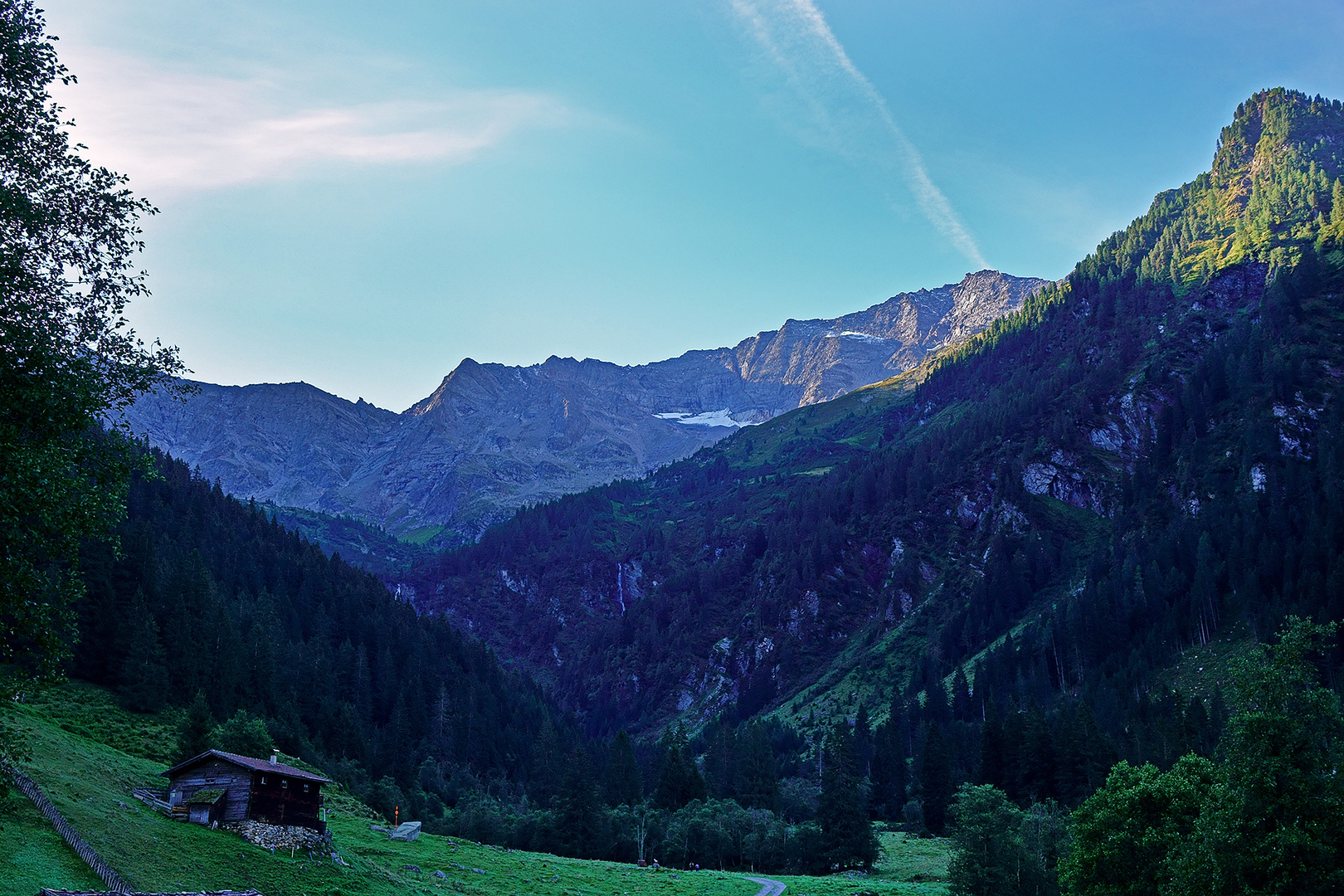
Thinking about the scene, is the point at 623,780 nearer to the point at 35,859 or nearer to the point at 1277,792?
the point at 35,859

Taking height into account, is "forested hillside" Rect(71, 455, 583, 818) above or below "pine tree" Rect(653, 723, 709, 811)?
above

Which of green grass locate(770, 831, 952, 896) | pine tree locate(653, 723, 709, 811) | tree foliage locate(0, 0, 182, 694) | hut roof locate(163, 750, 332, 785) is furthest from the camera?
pine tree locate(653, 723, 709, 811)

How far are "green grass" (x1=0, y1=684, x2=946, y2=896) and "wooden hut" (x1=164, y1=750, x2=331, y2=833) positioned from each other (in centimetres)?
230

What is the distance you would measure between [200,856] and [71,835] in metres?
9.19

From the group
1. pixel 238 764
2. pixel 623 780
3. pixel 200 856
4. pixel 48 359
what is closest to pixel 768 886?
pixel 238 764

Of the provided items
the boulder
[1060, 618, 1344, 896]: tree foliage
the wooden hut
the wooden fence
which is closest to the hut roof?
the wooden hut

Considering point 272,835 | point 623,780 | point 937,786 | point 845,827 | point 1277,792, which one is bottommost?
point 623,780

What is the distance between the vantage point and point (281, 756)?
9969 centimetres

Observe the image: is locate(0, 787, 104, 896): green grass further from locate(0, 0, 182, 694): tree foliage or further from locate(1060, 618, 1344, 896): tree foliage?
locate(1060, 618, 1344, 896): tree foliage

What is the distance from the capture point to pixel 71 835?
150 ft

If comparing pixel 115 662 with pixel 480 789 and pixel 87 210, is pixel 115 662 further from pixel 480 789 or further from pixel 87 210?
pixel 87 210

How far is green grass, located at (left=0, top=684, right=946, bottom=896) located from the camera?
45250mm

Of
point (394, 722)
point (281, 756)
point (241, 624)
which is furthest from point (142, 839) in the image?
point (394, 722)

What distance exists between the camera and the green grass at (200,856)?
45250mm
